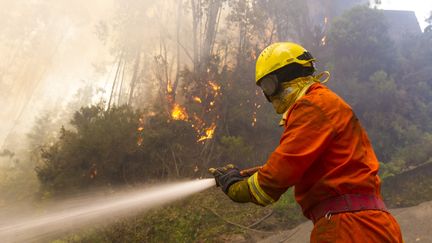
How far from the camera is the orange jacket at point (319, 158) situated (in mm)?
1860

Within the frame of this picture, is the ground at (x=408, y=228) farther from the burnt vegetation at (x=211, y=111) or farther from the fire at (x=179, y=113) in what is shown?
the fire at (x=179, y=113)

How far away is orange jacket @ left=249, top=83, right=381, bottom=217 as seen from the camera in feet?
6.10

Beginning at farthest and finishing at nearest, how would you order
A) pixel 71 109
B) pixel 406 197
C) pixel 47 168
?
pixel 71 109, pixel 47 168, pixel 406 197

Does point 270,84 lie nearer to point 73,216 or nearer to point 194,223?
point 194,223

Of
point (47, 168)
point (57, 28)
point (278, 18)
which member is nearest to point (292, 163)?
point (47, 168)

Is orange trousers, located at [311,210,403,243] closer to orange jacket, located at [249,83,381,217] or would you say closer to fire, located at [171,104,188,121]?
orange jacket, located at [249,83,381,217]

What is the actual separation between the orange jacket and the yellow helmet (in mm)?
396

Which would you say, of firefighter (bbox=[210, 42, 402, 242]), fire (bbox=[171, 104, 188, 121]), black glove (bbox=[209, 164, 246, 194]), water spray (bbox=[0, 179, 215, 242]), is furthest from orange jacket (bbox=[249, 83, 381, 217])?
fire (bbox=[171, 104, 188, 121])

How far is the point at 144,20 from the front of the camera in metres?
21.5

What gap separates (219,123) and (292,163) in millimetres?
13448

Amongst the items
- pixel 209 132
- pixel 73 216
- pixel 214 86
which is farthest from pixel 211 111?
pixel 73 216

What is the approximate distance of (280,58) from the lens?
2314 millimetres

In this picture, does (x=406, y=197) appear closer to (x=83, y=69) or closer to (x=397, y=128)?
(x=397, y=128)

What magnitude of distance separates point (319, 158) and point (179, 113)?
13.3 metres
